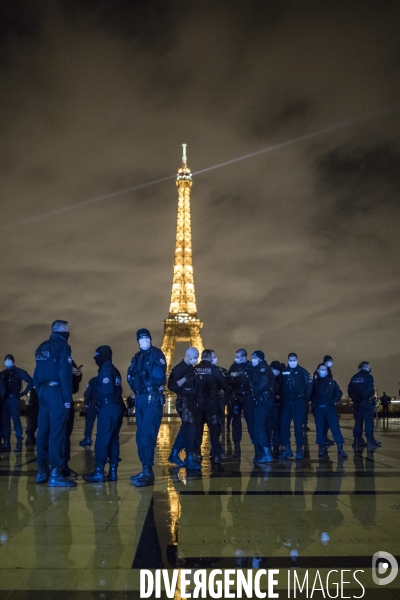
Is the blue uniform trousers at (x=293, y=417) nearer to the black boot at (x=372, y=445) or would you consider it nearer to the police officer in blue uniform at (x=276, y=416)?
the police officer in blue uniform at (x=276, y=416)

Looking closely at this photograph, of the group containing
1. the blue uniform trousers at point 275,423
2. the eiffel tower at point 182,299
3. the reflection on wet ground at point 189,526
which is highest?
the eiffel tower at point 182,299

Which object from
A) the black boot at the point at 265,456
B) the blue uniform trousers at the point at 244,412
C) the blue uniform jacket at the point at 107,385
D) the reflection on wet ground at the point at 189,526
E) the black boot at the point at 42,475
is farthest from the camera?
the blue uniform trousers at the point at 244,412

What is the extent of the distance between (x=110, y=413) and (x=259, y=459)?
10.6 feet

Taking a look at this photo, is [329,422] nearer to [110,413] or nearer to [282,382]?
[282,382]

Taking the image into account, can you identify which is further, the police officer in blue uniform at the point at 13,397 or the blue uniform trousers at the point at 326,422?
the police officer in blue uniform at the point at 13,397

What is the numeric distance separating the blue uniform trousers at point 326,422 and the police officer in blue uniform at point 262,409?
186 cm

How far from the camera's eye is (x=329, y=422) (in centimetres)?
1202

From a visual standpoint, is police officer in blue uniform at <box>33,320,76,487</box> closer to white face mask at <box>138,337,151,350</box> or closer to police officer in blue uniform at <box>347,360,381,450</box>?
white face mask at <box>138,337,151,350</box>

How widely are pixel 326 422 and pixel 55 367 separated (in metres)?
6.21

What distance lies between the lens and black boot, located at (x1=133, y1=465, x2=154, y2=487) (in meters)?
8.05

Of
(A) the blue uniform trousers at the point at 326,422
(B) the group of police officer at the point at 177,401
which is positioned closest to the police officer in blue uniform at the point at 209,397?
(B) the group of police officer at the point at 177,401

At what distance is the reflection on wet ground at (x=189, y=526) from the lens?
167 inches

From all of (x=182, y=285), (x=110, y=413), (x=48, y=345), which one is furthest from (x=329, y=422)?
(x=182, y=285)

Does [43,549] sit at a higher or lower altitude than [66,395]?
lower
